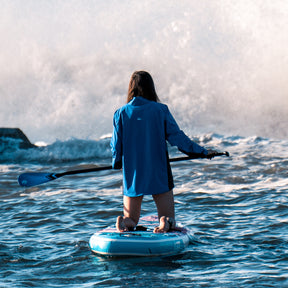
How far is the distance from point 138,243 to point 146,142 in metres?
0.86

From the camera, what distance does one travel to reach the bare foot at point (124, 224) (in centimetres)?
486

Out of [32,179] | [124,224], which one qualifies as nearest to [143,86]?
[124,224]

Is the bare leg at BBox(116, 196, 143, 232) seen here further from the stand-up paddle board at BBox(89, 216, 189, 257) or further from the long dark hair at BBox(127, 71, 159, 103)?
the long dark hair at BBox(127, 71, 159, 103)

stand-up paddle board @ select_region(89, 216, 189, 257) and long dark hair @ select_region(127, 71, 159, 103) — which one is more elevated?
long dark hair @ select_region(127, 71, 159, 103)

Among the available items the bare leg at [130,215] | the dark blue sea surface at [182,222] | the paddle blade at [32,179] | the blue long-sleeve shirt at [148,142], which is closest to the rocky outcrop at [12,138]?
the dark blue sea surface at [182,222]

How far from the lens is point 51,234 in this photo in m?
5.76

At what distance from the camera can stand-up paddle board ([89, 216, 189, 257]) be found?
4605 mm

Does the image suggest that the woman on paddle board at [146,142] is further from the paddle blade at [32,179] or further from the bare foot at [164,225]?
the paddle blade at [32,179]

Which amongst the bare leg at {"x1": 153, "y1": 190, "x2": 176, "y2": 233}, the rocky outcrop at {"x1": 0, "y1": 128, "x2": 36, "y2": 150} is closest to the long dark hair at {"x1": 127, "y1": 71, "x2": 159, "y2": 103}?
the bare leg at {"x1": 153, "y1": 190, "x2": 176, "y2": 233}

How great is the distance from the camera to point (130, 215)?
493 cm

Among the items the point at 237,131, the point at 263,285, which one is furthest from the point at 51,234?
the point at 237,131

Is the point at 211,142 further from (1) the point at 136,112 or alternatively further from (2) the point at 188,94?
(2) the point at 188,94

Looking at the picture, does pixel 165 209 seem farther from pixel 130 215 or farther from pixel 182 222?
pixel 182 222

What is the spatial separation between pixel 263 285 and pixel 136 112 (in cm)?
182
